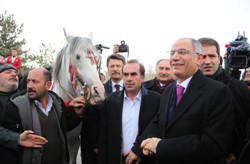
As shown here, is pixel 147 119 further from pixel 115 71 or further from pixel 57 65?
pixel 115 71

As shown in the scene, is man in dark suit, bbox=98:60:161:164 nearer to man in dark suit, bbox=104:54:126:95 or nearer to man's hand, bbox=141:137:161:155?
man's hand, bbox=141:137:161:155

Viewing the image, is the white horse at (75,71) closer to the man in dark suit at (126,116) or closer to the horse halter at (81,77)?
the horse halter at (81,77)

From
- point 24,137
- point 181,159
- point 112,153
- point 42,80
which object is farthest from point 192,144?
point 42,80

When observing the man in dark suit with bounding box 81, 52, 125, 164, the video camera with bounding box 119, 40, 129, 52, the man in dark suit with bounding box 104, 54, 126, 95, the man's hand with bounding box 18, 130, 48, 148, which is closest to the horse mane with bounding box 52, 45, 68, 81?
the man in dark suit with bounding box 81, 52, 125, 164

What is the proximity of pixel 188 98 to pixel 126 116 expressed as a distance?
109 cm

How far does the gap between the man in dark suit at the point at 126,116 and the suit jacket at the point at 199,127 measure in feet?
2.50

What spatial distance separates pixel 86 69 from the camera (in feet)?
12.4

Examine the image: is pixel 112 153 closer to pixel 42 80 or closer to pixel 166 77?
pixel 42 80

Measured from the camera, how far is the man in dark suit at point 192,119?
2092 millimetres

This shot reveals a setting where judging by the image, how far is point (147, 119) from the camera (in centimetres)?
306

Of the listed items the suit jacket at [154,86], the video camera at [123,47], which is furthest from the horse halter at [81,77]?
the video camera at [123,47]

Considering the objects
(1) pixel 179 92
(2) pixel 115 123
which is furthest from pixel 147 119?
(1) pixel 179 92

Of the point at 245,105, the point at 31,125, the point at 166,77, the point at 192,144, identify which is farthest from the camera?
the point at 166,77

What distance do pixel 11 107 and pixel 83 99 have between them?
0.93 meters
